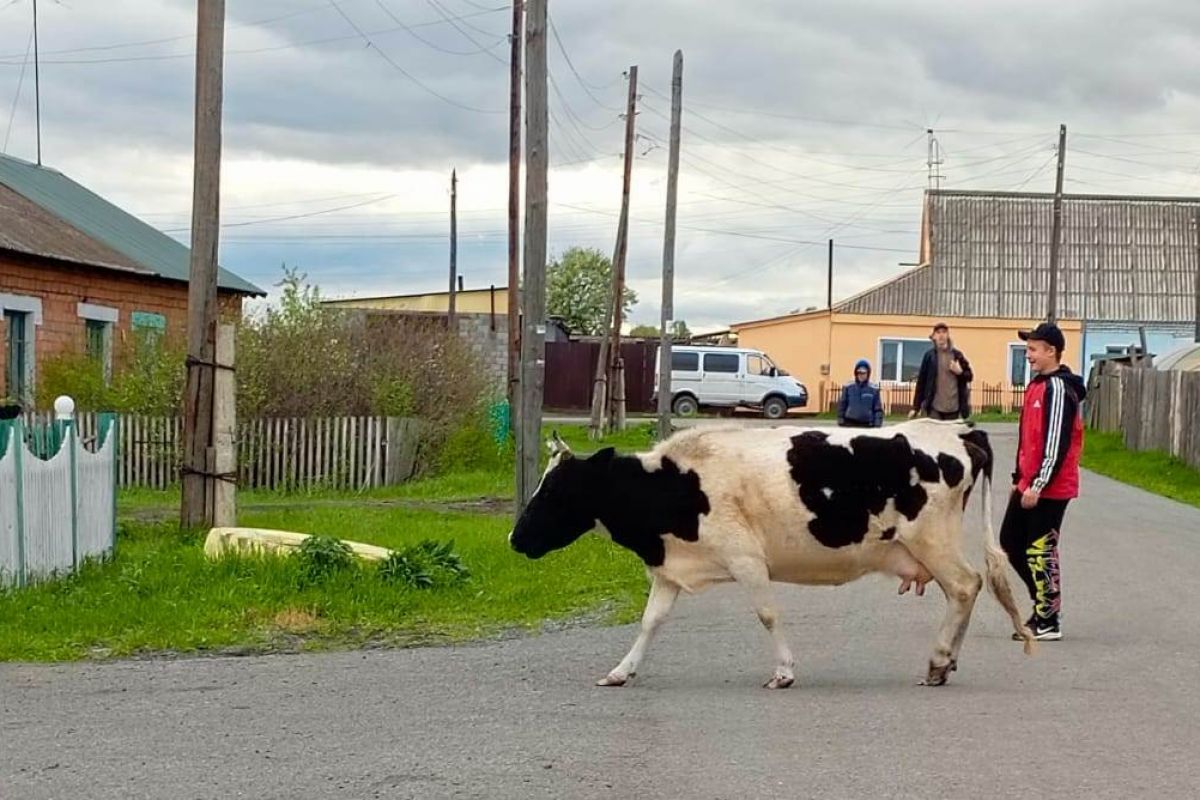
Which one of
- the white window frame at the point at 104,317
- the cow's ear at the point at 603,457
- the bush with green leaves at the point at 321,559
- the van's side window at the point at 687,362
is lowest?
the bush with green leaves at the point at 321,559

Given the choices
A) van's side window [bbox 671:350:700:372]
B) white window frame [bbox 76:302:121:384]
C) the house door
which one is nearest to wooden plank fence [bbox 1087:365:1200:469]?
van's side window [bbox 671:350:700:372]

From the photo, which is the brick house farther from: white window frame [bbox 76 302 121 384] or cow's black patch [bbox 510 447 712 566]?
cow's black patch [bbox 510 447 712 566]

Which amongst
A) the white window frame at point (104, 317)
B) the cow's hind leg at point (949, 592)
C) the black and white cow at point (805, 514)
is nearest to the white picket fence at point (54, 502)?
the black and white cow at point (805, 514)

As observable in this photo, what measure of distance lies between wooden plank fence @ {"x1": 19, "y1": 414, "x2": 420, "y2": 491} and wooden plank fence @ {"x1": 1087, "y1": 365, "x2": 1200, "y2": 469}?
13.3 m

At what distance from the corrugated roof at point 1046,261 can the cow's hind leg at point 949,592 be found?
47193mm

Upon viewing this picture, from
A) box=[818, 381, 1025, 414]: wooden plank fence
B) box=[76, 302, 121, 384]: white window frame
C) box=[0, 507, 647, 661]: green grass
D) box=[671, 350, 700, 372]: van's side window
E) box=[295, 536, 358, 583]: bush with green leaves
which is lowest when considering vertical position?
box=[0, 507, 647, 661]: green grass

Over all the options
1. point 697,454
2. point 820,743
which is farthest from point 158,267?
point 820,743

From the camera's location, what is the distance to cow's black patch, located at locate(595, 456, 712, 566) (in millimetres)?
9039

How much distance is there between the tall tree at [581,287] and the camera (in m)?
97.6

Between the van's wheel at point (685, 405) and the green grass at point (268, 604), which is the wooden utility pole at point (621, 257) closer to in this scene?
the van's wheel at point (685, 405)

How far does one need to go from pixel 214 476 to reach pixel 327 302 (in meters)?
10.4

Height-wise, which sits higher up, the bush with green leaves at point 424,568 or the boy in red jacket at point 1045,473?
the boy in red jacket at point 1045,473

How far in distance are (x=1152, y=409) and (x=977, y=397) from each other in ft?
82.0

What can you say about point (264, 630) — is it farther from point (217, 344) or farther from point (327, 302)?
point (327, 302)
